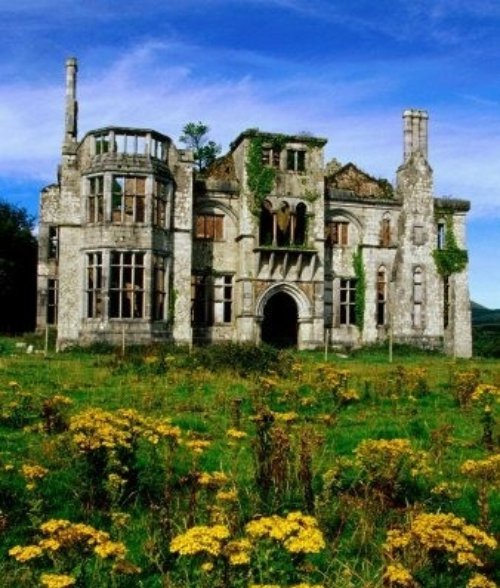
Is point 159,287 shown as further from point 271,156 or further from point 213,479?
point 213,479

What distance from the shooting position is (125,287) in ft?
110

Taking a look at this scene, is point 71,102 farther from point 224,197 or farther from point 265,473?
point 265,473

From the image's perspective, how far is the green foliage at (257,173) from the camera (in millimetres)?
36281

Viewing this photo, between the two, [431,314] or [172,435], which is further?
[431,314]

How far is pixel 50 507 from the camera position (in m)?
7.69

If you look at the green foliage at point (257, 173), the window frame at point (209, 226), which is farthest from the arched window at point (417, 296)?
the window frame at point (209, 226)

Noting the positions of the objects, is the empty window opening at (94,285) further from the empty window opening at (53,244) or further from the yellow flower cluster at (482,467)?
the yellow flower cluster at (482,467)

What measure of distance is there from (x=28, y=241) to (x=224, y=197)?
20645mm

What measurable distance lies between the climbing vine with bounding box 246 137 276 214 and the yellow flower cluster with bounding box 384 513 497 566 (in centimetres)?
3171

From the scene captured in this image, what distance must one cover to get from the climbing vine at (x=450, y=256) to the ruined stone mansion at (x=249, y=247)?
0.08m

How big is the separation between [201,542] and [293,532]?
2.26ft

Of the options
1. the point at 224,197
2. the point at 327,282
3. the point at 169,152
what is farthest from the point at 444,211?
the point at 169,152

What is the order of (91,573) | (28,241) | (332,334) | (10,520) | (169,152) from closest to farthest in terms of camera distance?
(91,573), (10,520), (169,152), (332,334), (28,241)

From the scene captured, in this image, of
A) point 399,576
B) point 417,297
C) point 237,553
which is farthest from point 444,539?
point 417,297
